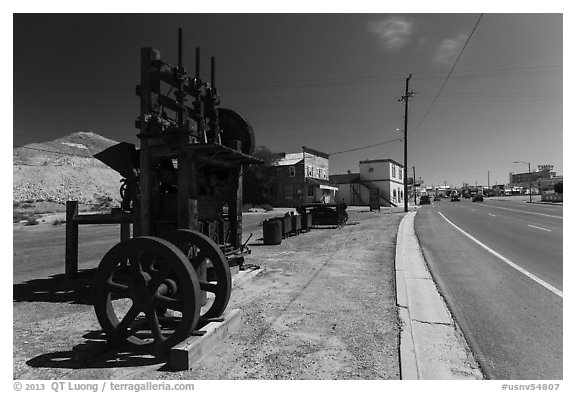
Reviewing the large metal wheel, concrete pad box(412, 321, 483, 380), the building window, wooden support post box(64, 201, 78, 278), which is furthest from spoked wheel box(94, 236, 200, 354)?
the building window

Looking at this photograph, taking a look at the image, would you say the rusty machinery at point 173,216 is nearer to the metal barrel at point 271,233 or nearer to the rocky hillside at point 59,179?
the metal barrel at point 271,233

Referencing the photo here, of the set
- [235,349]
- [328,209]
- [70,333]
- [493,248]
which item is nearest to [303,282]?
[235,349]

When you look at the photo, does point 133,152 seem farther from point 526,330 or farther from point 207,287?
point 526,330

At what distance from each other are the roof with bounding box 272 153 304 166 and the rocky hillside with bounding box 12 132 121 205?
34.4 m

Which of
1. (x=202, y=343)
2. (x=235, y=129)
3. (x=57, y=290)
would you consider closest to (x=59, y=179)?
(x=57, y=290)

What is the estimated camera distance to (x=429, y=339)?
417 cm

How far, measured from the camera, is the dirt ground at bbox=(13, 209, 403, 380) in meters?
3.50

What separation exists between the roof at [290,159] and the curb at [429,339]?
44.8 m

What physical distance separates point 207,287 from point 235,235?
372cm

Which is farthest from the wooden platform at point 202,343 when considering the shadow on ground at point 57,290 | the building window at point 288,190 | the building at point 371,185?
the building at point 371,185

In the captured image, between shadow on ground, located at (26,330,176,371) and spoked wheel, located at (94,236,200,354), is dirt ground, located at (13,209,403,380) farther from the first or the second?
spoked wheel, located at (94,236,200,354)

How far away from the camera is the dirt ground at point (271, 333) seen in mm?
3500

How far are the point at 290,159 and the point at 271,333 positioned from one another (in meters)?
49.2

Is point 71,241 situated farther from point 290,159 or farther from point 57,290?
point 290,159
